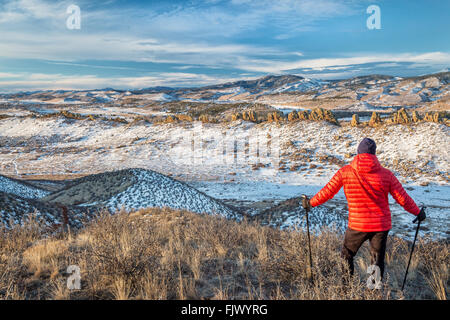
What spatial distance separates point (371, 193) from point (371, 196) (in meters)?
0.04

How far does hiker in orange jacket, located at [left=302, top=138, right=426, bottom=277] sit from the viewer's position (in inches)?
131

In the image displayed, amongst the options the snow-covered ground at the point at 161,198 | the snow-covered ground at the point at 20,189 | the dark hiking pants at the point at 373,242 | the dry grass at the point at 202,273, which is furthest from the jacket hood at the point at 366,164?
the snow-covered ground at the point at 20,189

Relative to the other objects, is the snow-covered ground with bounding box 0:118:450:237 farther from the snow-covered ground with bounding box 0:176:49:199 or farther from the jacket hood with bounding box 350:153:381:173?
the jacket hood with bounding box 350:153:381:173

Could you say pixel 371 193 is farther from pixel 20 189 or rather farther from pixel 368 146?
pixel 20 189

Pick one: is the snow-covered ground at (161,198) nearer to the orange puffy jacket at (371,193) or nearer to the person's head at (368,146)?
the orange puffy jacket at (371,193)

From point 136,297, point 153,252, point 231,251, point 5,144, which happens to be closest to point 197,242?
point 231,251

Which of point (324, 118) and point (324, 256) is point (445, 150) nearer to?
point (324, 118)

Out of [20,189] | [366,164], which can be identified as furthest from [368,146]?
[20,189]

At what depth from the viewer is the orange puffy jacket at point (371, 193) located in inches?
131

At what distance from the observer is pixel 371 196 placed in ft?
11.0

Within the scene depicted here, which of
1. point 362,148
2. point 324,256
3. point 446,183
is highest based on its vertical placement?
point 362,148

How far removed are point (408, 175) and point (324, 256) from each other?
53.7ft

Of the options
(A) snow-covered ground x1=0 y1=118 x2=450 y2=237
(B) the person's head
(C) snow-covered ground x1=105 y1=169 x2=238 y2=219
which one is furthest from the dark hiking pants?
(A) snow-covered ground x1=0 y1=118 x2=450 y2=237
